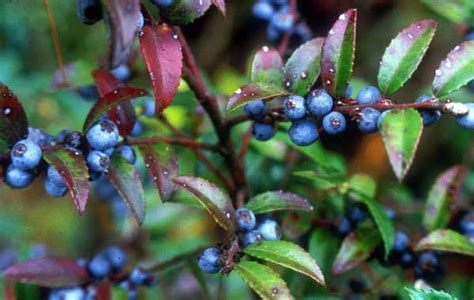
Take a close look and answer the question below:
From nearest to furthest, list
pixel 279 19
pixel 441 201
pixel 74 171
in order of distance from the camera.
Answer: pixel 74 171 < pixel 441 201 < pixel 279 19

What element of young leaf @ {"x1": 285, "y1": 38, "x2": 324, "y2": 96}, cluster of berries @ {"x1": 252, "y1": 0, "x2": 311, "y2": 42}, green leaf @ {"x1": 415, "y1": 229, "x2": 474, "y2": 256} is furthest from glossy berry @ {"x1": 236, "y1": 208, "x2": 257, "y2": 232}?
cluster of berries @ {"x1": 252, "y1": 0, "x2": 311, "y2": 42}

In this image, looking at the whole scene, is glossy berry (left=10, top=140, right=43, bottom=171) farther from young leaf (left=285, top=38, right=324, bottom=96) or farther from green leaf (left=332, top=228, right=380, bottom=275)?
green leaf (left=332, top=228, right=380, bottom=275)

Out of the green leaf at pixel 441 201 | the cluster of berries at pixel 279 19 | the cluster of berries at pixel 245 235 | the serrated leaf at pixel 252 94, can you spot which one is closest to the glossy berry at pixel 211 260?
the cluster of berries at pixel 245 235

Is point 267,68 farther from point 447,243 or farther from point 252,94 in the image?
point 447,243

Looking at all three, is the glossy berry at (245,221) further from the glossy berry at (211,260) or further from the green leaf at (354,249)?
the green leaf at (354,249)

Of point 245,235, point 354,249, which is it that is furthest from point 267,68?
point 354,249
